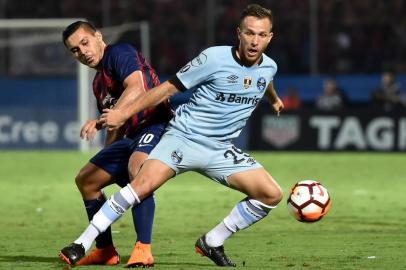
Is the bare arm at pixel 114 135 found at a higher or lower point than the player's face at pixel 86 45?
lower

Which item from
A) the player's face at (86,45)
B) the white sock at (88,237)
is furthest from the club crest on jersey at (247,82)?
the white sock at (88,237)

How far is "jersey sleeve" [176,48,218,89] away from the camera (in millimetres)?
7672

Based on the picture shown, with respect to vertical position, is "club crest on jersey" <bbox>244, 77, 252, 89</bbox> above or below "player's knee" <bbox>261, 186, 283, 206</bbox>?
above

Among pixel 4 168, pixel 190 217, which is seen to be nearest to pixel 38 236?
pixel 190 217

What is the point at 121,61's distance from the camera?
8078 millimetres

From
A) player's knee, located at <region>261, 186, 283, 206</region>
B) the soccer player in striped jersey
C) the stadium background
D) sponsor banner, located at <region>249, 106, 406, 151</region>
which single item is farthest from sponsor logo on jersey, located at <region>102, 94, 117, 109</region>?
the stadium background

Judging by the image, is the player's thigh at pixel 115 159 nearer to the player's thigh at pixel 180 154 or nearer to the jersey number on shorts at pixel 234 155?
the player's thigh at pixel 180 154

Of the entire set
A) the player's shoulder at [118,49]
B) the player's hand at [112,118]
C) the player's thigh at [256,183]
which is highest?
the player's shoulder at [118,49]

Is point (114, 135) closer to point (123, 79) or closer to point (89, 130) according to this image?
point (123, 79)

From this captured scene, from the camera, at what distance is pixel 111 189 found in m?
16.2

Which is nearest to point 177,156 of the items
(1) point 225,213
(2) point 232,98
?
(2) point 232,98

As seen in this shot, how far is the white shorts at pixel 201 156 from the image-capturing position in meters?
7.79

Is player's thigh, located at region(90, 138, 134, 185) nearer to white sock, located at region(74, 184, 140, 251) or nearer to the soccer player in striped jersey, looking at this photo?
the soccer player in striped jersey

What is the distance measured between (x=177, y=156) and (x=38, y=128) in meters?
18.0
